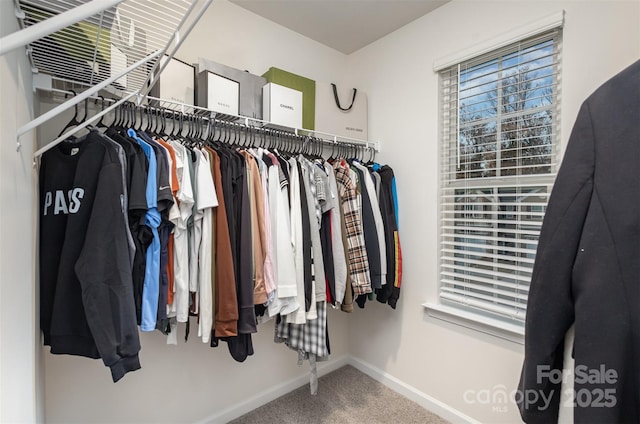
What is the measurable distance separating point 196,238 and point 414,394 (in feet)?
5.84

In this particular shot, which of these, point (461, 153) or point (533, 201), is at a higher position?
point (461, 153)

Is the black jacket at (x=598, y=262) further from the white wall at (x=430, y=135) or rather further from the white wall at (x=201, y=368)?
the white wall at (x=201, y=368)

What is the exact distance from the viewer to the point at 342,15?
6.63 feet

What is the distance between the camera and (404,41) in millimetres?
2119

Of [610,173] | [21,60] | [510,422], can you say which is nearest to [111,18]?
[21,60]

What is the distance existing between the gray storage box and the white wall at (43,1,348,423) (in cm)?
30

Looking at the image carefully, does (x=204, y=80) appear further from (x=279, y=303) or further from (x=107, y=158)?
(x=279, y=303)

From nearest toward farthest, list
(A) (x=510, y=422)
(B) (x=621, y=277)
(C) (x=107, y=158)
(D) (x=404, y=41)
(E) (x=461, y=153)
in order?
(B) (x=621, y=277)
(C) (x=107, y=158)
(A) (x=510, y=422)
(E) (x=461, y=153)
(D) (x=404, y=41)

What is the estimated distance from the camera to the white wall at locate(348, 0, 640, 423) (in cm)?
137

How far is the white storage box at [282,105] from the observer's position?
5.64 ft

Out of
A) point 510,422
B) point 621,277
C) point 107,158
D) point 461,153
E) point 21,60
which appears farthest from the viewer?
Result: point 461,153

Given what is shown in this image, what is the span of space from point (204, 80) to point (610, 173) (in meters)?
1.60

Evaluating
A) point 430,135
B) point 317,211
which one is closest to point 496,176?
point 430,135

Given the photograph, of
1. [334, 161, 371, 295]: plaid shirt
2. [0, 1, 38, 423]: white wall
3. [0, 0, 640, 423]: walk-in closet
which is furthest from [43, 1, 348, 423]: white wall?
[334, 161, 371, 295]: plaid shirt
